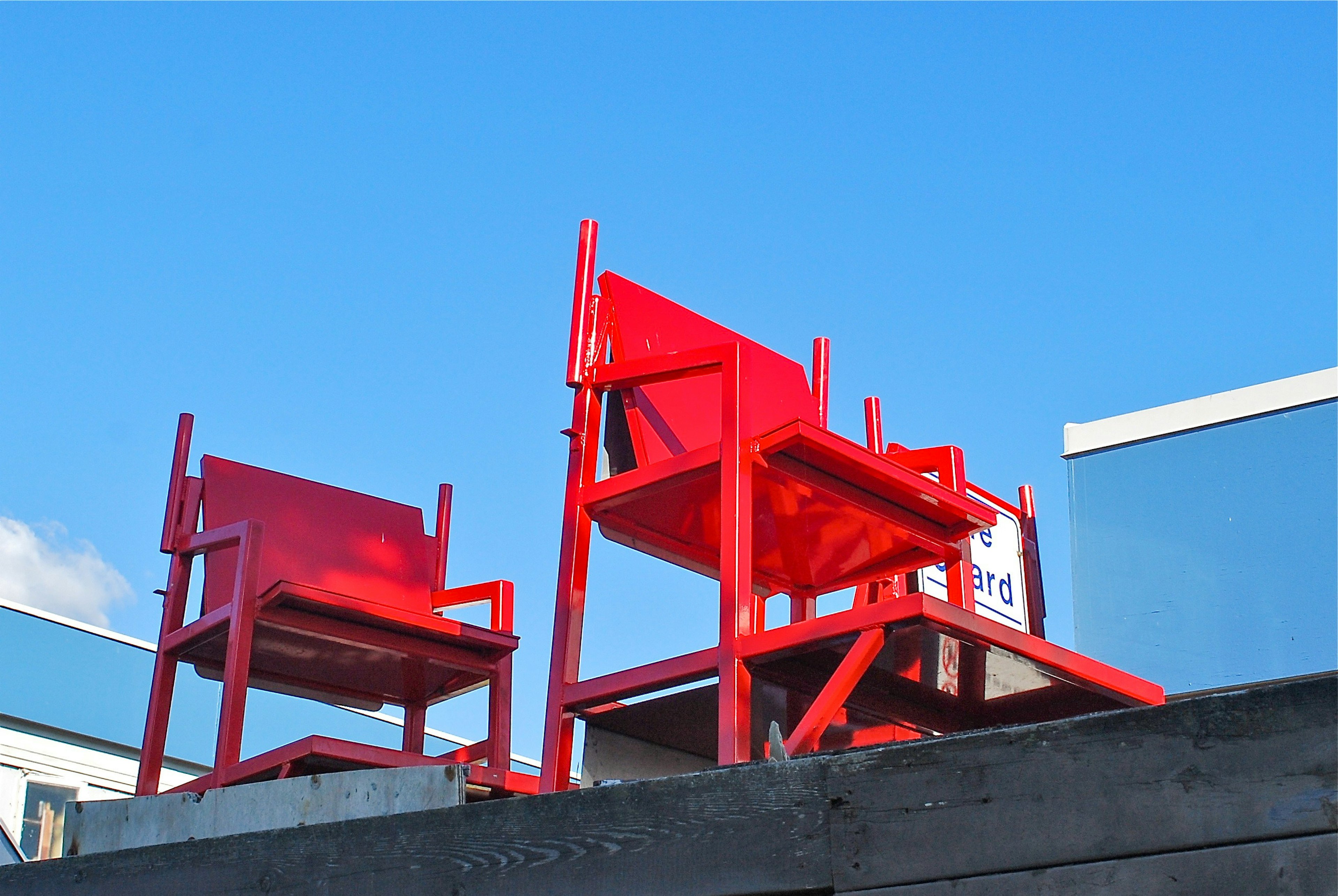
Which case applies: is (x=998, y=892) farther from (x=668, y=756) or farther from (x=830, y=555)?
(x=830, y=555)

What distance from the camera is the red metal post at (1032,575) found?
4.52m

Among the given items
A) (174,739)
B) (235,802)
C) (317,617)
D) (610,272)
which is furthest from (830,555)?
(174,739)

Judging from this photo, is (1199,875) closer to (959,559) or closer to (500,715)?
(959,559)

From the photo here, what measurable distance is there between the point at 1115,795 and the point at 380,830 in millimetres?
913

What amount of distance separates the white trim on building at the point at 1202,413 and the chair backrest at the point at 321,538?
197 centimetres

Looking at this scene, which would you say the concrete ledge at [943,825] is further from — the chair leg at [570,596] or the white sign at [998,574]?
the white sign at [998,574]

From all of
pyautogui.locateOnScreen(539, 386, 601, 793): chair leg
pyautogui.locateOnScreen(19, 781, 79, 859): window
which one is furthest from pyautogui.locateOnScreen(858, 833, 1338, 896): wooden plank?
pyautogui.locateOnScreen(19, 781, 79, 859): window

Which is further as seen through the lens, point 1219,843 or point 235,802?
point 235,802

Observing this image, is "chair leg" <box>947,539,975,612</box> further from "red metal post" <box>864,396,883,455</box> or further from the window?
the window

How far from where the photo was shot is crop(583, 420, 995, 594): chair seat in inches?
118

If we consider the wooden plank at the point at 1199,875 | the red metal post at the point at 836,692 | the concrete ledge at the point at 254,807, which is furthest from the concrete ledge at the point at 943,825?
the red metal post at the point at 836,692

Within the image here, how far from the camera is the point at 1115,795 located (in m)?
1.36

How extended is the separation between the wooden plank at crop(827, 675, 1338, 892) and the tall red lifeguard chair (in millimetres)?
1034

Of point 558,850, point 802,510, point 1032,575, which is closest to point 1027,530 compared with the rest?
point 1032,575
